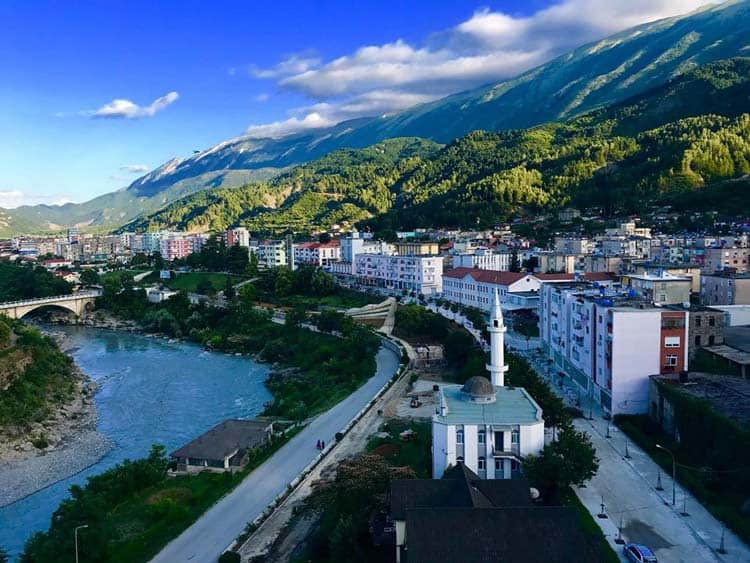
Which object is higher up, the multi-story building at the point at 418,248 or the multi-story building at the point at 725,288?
the multi-story building at the point at 418,248

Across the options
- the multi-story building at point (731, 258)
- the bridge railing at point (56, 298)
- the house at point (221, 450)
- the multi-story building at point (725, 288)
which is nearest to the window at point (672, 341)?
the multi-story building at point (725, 288)

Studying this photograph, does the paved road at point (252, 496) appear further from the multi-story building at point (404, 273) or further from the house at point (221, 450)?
the multi-story building at point (404, 273)

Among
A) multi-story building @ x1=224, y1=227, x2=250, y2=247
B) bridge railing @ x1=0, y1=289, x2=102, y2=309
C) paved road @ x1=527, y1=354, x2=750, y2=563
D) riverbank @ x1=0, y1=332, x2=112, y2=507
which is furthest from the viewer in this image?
multi-story building @ x1=224, y1=227, x2=250, y2=247

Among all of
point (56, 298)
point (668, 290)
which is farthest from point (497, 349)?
point (56, 298)

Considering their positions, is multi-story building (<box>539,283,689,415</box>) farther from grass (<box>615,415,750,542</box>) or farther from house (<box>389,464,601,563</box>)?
house (<box>389,464,601,563</box>)

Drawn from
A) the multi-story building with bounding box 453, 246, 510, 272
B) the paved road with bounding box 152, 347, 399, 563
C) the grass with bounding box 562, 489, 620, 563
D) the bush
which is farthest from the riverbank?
the multi-story building with bounding box 453, 246, 510, 272
